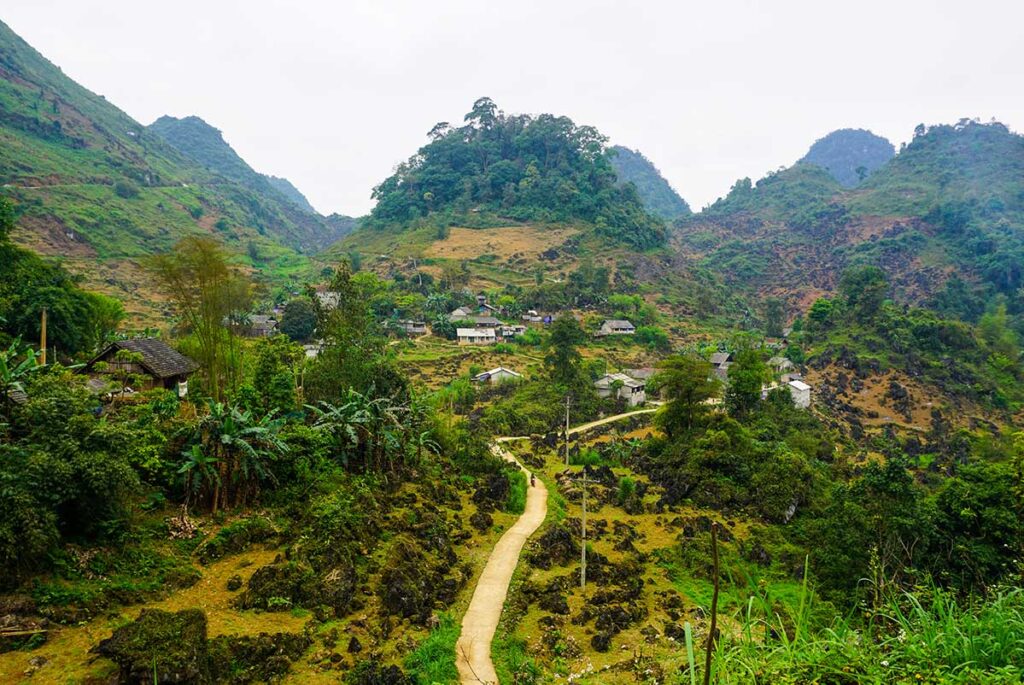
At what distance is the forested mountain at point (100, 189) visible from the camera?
7450 centimetres

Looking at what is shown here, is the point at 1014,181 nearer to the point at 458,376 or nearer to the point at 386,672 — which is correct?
the point at 458,376

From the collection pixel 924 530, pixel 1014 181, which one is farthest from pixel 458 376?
pixel 1014 181

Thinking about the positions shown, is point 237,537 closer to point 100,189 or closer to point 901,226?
point 100,189

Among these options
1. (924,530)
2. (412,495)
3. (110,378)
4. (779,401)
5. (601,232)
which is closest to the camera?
(924,530)

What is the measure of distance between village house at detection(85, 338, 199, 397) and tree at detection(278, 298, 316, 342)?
29004 mm

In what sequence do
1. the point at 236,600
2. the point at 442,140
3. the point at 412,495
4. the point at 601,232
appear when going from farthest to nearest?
Answer: 1. the point at 442,140
2. the point at 601,232
3. the point at 412,495
4. the point at 236,600

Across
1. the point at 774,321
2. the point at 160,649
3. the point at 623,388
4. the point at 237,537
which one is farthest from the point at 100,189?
the point at 160,649

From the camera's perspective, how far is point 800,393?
4669 cm

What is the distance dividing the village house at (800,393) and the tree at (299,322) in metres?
44.8

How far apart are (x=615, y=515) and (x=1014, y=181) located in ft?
495

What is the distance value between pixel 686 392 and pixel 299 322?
1581 inches

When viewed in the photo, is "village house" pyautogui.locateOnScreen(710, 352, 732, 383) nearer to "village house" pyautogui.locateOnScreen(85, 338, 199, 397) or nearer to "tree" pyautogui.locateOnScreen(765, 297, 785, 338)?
"tree" pyautogui.locateOnScreen(765, 297, 785, 338)

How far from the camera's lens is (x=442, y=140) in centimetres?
11669

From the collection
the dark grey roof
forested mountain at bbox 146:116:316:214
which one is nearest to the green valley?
the dark grey roof
